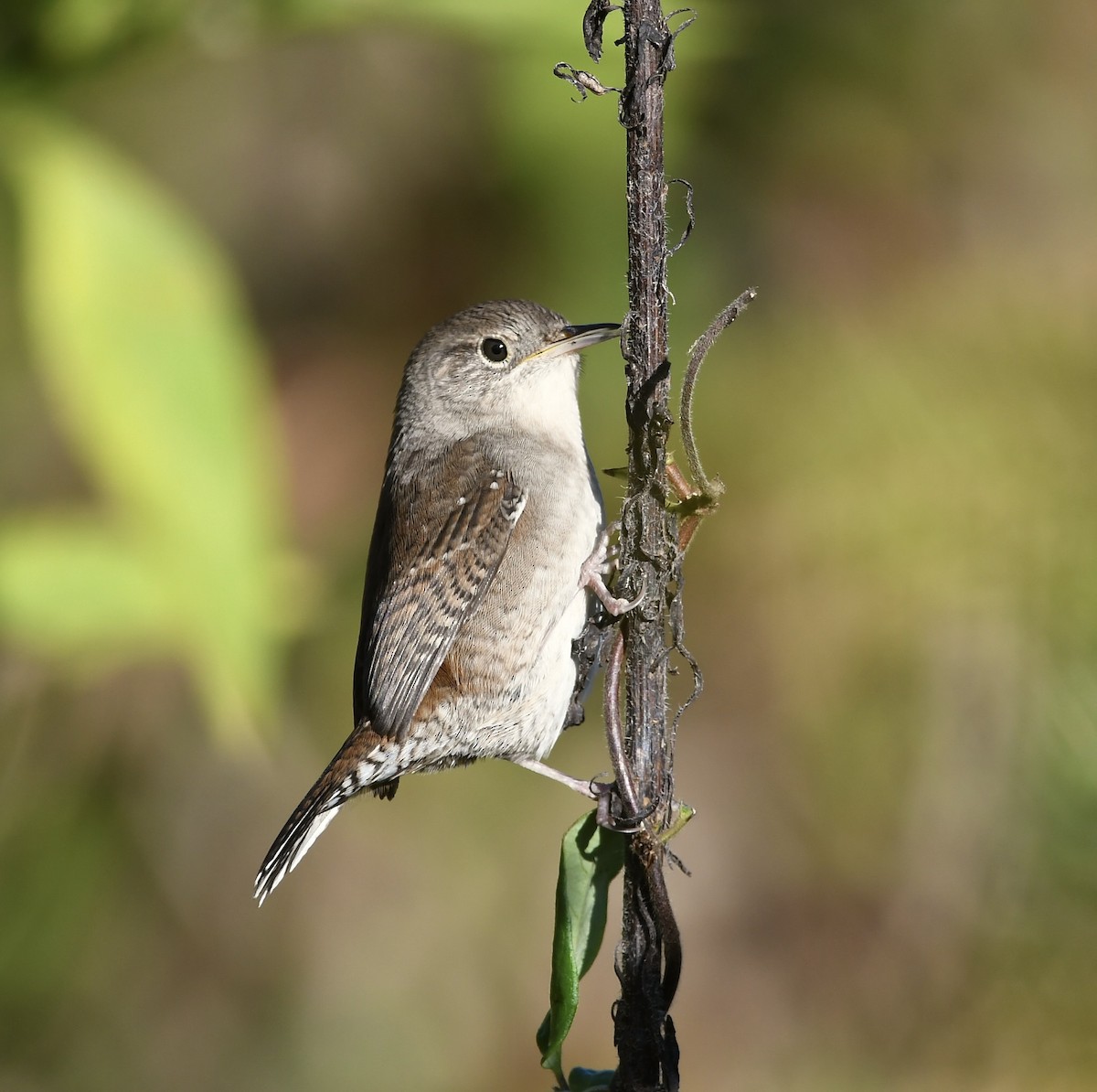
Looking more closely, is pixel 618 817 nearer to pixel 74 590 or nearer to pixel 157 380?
pixel 157 380

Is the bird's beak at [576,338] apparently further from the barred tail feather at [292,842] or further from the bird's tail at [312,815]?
the barred tail feather at [292,842]

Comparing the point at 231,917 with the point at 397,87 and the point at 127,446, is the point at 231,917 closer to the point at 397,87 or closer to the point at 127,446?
the point at 127,446

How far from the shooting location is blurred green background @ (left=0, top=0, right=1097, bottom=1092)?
352cm

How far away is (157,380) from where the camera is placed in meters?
2.31

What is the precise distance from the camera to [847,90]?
4422 millimetres

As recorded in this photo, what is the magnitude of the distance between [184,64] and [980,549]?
2974 mm

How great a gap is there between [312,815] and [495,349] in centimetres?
127

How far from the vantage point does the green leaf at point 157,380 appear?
7.39 ft

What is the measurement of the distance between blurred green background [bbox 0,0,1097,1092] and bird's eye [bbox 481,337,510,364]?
1.47 ft

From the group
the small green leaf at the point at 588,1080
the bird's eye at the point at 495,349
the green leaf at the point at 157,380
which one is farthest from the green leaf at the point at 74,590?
the small green leaf at the point at 588,1080

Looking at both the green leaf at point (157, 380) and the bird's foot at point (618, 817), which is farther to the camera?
the green leaf at point (157, 380)

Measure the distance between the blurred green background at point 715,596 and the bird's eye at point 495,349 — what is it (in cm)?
45

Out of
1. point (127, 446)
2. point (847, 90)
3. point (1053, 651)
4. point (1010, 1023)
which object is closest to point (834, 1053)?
point (1010, 1023)

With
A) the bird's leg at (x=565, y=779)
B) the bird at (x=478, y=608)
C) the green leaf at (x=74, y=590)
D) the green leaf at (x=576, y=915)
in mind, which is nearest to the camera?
the green leaf at (x=576, y=915)
